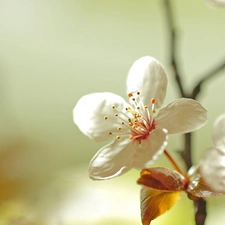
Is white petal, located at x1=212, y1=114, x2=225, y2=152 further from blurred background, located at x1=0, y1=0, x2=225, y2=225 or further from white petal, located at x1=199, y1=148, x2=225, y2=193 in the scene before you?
blurred background, located at x1=0, y1=0, x2=225, y2=225

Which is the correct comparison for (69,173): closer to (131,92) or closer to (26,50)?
(26,50)

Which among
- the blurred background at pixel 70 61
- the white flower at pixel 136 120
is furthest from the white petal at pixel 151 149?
the blurred background at pixel 70 61

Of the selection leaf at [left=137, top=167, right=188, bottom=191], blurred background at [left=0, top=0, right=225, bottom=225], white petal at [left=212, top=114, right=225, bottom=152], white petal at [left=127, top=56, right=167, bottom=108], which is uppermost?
white petal at [left=127, top=56, right=167, bottom=108]

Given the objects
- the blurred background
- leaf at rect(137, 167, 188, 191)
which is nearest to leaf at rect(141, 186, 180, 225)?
leaf at rect(137, 167, 188, 191)

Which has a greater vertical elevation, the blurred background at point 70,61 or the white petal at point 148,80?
the white petal at point 148,80

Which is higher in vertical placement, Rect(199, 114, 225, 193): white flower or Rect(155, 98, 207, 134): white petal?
Rect(155, 98, 207, 134): white petal

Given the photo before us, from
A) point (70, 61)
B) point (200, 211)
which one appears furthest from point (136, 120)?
point (70, 61)

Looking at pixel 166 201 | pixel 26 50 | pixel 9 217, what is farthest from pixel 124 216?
pixel 26 50

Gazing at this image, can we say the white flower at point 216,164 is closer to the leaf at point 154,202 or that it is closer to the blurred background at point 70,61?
the leaf at point 154,202
